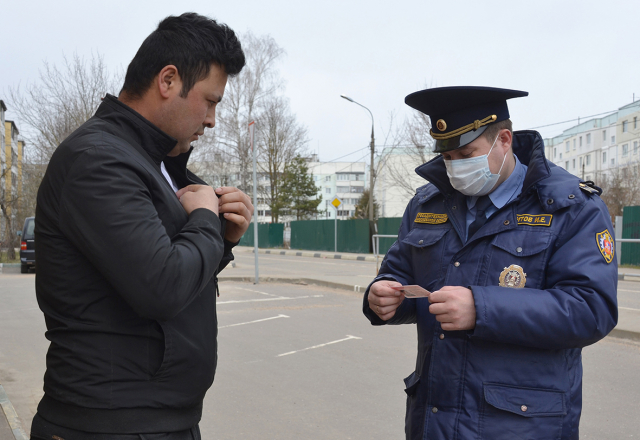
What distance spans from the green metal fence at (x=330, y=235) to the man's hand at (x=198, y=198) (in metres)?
25.3

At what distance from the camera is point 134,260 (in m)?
1.41

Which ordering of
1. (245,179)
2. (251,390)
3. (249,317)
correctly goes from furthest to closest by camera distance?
(245,179) → (249,317) → (251,390)

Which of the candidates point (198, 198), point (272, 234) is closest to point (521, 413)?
point (198, 198)

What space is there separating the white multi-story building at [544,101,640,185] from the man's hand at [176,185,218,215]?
64927 millimetres

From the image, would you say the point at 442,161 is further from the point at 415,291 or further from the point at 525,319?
the point at 525,319

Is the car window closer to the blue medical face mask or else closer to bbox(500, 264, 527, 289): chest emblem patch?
the blue medical face mask

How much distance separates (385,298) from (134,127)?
1.16 metres

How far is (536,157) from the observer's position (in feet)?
7.11

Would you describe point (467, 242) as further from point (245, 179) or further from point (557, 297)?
point (245, 179)

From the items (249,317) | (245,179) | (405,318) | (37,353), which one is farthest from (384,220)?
(405,318)

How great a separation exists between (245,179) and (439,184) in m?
31.9

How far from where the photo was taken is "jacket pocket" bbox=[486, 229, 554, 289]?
6.59 feet

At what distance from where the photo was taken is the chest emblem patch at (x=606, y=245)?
1.96m

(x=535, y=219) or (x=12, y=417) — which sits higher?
(x=535, y=219)
